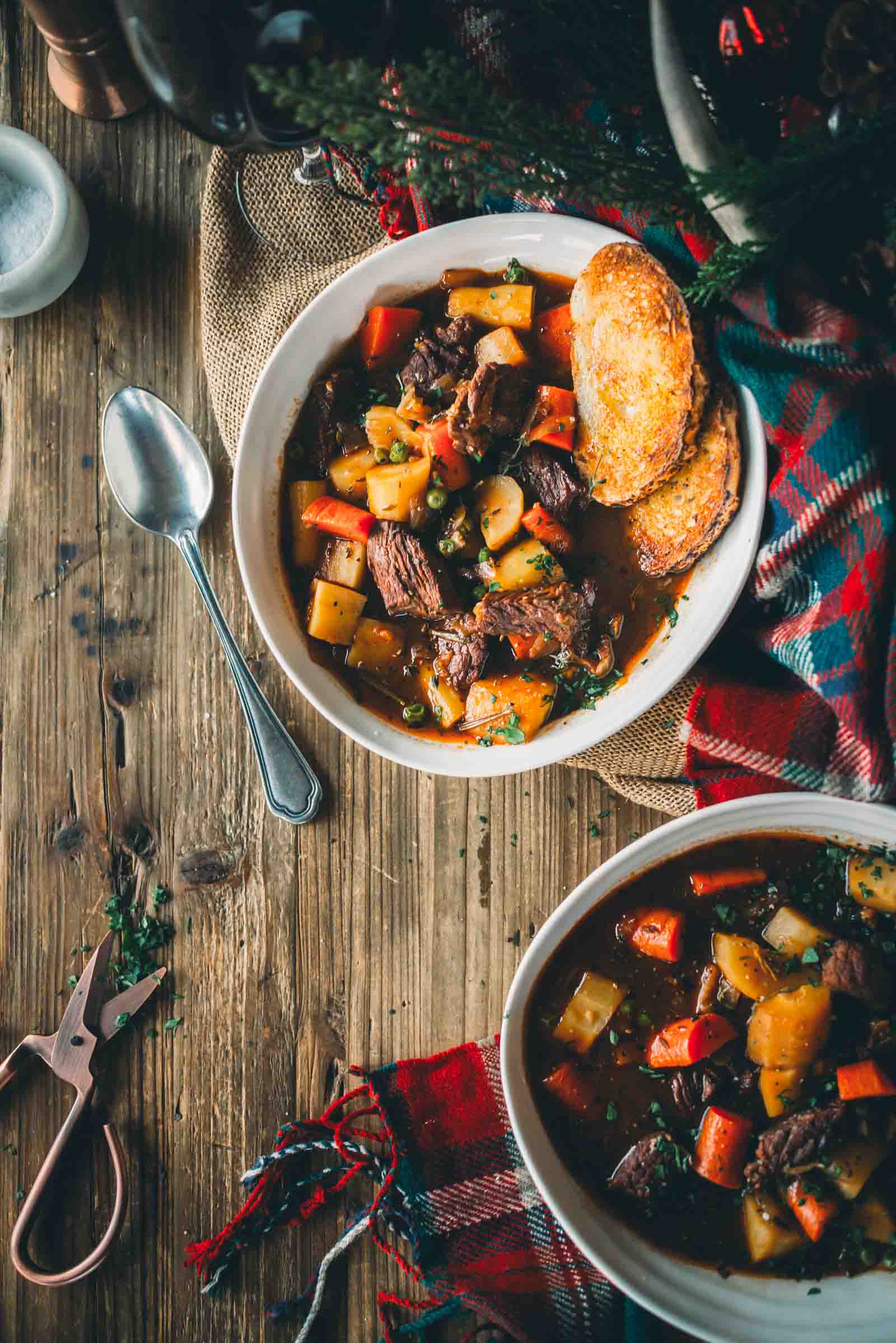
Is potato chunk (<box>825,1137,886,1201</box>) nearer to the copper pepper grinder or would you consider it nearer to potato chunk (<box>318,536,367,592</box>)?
potato chunk (<box>318,536,367,592</box>)

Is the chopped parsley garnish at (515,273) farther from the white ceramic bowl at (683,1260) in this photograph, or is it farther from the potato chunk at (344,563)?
the white ceramic bowl at (683,1260)

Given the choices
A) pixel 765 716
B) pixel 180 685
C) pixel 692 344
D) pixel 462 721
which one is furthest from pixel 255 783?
pixel 692 344

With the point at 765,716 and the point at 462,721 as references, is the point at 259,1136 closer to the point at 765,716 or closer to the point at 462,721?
the point at 462,721

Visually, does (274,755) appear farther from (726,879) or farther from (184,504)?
(726,879)

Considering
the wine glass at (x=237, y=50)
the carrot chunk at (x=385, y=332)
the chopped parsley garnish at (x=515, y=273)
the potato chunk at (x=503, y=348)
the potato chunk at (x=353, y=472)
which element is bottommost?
the potato chunk at (x=353, y=472)

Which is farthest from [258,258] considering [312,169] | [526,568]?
[526,568]

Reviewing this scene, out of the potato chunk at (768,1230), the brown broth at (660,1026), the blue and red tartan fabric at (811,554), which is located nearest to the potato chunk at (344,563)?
the blue and red tartan fabric at (811,554)
